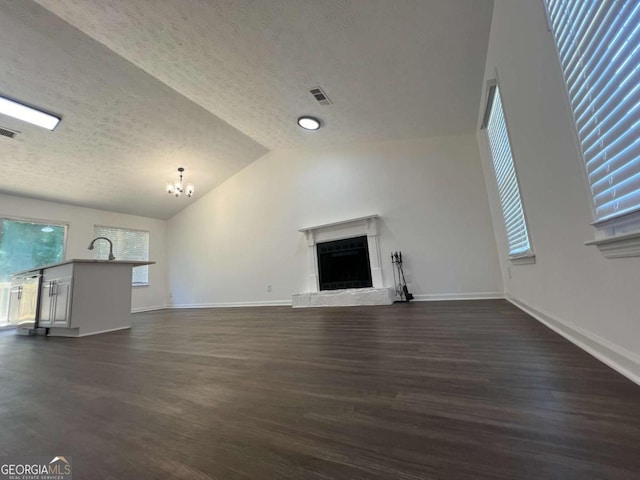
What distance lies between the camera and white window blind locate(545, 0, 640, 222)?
82 centimetres

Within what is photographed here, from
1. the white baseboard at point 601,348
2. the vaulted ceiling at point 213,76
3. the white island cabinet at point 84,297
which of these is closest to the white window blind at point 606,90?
the white baseboard at point 601,348

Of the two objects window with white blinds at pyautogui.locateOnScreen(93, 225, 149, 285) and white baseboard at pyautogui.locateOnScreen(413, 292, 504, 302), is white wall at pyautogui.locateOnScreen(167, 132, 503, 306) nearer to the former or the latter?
white baseboard at pyautogui.locateOnScreen(413, 292, 504, 302)

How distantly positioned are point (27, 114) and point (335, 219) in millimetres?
4684

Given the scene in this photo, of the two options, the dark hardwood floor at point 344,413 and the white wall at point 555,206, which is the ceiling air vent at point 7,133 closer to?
the dark hardwood floor at point 344,413

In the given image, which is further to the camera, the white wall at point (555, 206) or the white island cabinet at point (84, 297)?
the white island cabinet at point (84, 297)

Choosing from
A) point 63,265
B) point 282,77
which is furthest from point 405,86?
point 63,265

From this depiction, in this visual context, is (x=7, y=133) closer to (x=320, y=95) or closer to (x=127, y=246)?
(x=127, y=246)

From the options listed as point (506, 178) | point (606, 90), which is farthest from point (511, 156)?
point (606, 90)

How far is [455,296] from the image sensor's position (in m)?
3.93

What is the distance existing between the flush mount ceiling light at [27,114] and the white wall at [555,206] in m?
5.33

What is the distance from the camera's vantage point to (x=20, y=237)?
4.77 m

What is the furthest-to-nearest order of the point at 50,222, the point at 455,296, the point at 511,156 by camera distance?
the point at 50,222 < the point at 455,296 < the point at 511,156

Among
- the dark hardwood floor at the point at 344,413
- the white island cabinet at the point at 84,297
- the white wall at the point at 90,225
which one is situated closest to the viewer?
the dark hardwood floor at the point at 344,413

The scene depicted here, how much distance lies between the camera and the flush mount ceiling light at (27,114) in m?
3.17
